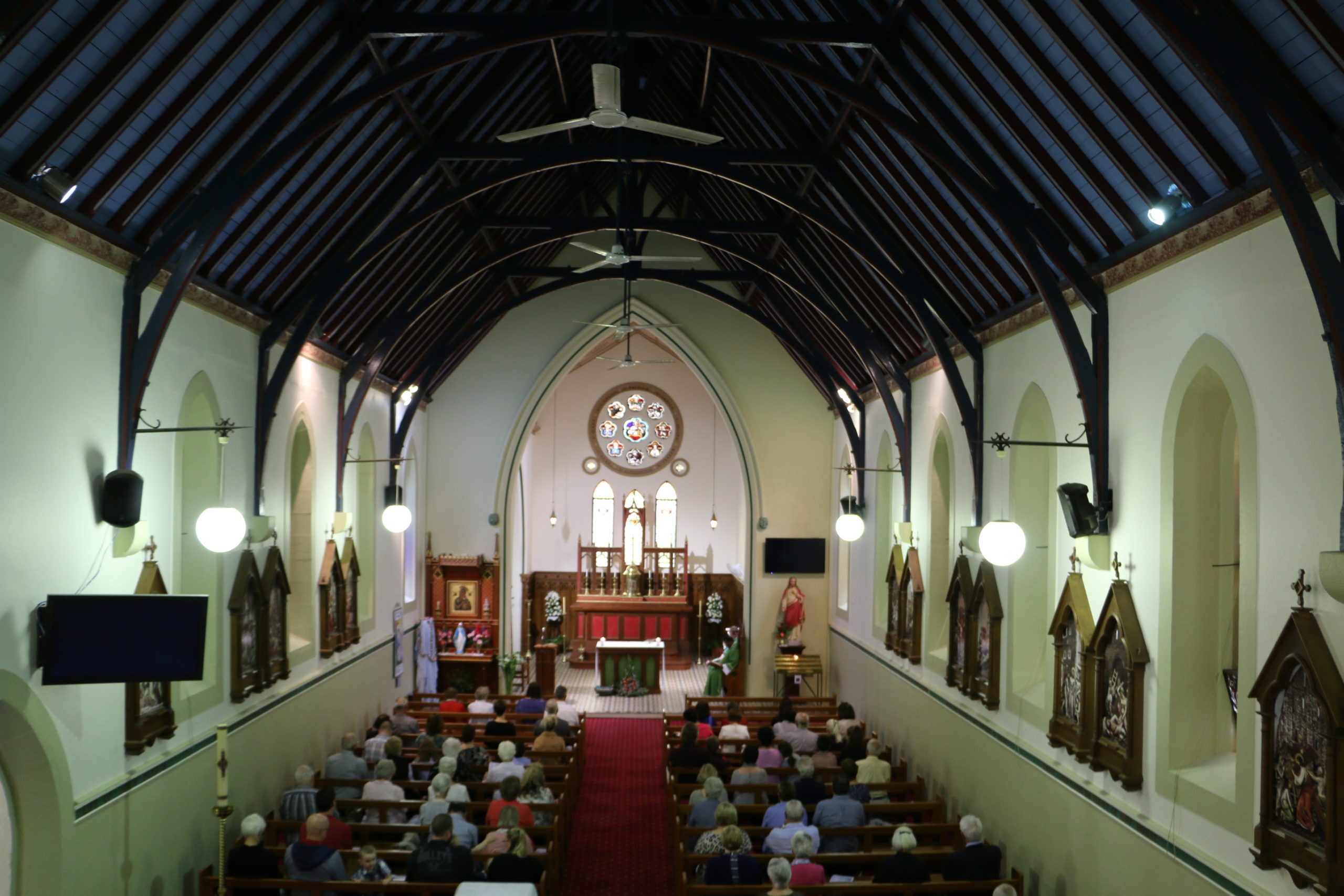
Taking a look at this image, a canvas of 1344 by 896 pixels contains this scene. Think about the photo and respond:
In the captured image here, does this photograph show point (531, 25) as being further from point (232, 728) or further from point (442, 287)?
point (232, 728)

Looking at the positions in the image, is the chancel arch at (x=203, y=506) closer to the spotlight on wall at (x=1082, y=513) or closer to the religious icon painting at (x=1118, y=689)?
the spotlight on wall at (x=1082, y=513)

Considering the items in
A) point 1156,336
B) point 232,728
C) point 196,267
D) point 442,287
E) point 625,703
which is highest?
point 442,287

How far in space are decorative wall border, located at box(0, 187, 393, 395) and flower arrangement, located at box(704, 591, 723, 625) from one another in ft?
44.9

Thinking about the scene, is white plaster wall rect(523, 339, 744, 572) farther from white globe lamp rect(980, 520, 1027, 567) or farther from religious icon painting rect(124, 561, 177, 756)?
white globe lamp rect(980, 520, 1027, 567)

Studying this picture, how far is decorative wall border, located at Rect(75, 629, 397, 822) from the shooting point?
7.21 metres

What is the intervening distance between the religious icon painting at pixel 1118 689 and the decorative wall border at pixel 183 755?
23.7 feet

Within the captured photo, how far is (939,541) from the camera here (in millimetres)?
12938

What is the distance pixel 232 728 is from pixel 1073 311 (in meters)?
8.39

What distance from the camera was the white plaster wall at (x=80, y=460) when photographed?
20.8ft

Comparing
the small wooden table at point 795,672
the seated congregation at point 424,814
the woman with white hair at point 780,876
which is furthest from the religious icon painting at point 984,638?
the small wooden table at point 795,672

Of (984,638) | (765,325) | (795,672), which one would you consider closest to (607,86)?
(984,638)

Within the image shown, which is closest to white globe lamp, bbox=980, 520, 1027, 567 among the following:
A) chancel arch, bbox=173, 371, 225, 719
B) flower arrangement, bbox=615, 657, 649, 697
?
chancel arch, bbox=173, 371, 225, 719

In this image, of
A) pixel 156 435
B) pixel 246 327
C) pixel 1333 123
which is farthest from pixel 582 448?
pixel 1333 123

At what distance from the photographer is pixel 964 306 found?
11062 mm
